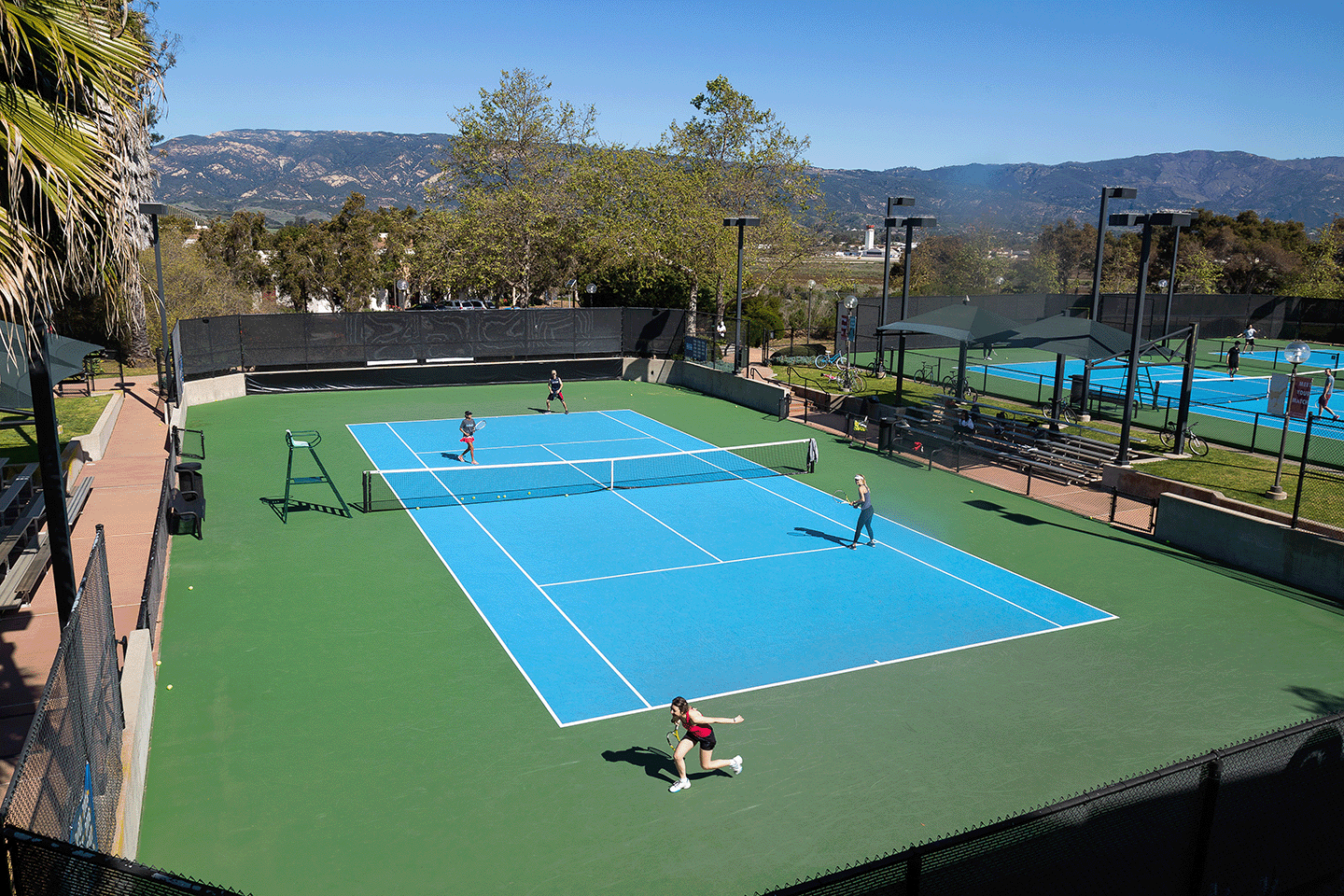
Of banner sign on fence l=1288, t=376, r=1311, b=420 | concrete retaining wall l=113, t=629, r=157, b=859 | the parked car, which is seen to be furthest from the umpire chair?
the parked car

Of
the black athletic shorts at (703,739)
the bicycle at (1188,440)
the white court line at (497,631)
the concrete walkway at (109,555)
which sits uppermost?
the bicycle at (1188,440)

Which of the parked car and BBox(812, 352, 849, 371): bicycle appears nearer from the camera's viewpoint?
BBox(812, 352, 849, 371): bicycle

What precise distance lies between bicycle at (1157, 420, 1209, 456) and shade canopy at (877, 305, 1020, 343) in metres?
5.18

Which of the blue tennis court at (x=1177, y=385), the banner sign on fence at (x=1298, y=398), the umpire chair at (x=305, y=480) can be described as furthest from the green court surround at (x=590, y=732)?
the blue tennis court at (x=1177, y=385)

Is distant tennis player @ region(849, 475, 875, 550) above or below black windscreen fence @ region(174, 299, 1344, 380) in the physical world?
below

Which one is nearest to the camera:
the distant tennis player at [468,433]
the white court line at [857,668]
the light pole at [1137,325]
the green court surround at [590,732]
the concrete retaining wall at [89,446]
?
the green court surround at [590,732]

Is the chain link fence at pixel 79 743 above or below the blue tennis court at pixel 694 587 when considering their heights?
above

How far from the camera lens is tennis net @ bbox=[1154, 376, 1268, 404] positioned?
35406 mm

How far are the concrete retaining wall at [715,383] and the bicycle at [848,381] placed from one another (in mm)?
2907

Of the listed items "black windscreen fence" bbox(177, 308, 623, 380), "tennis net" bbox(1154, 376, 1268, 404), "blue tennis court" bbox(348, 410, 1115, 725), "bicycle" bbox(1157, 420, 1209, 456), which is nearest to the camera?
"blue tennis court" bbox(348, 410, 1115, 725)

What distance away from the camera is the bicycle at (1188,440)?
25.2m

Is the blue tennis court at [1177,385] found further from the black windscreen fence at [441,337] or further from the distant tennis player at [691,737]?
the distant tennis player at [691,737]

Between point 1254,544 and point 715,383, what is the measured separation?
71.8ft

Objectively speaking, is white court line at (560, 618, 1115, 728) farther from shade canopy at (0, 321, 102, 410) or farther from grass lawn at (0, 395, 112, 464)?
grass lawn at (0, 395, 112, 464)
